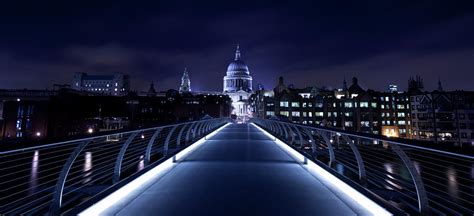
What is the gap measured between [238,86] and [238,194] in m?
141

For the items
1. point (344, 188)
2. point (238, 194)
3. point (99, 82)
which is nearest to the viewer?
point (238, 194)

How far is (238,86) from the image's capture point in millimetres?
144625

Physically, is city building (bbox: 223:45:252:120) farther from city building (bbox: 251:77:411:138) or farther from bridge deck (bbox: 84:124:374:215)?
bridge deck (bbox: 84:124:374:215)

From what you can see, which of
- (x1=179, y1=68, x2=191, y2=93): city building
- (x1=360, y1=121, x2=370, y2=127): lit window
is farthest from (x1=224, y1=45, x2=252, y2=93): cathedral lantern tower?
(x1=360, y1=121, x2=370, y2=127): lit window

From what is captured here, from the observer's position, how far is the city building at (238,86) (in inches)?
5408

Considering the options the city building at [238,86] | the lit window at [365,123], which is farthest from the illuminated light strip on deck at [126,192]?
the city building at [238,86]

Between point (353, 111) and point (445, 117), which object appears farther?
point (353, 111)

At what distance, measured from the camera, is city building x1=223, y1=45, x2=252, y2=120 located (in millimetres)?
137375

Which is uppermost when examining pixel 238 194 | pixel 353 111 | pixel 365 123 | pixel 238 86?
pixel 238 86

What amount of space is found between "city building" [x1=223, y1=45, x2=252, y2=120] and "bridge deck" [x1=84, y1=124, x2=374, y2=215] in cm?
12873

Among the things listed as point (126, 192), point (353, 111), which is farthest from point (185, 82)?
point (126, 192)

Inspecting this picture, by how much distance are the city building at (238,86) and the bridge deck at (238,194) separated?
128732 millimetres

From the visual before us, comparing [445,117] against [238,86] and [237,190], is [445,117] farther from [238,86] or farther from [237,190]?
[238,86]

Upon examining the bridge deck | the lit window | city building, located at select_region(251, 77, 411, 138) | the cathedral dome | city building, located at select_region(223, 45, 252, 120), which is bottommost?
the bridge deck
